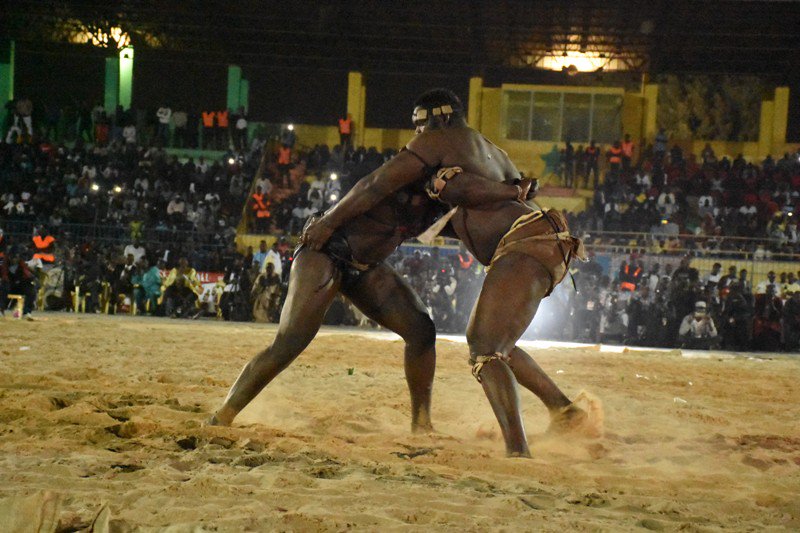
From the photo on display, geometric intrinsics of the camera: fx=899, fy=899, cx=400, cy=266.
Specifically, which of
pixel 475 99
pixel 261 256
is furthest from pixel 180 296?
pixel 475 99

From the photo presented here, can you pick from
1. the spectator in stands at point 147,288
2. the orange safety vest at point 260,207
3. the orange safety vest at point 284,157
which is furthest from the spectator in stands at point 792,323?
the orange safety vest at point 284,157

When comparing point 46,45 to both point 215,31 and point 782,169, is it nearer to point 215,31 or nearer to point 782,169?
point 215,31

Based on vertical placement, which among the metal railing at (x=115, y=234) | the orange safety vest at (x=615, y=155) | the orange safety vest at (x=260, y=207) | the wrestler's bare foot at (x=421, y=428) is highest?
the orange safety vest at (x=615, y=155)

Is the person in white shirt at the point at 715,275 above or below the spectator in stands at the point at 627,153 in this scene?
below

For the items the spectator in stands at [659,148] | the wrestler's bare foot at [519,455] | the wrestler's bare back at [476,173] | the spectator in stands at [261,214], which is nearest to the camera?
the wrestler's bare foot at [519,455]

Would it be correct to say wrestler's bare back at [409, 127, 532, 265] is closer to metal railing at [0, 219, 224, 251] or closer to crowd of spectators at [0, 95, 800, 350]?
crowd of spectators at [0, 95, 800, 350]

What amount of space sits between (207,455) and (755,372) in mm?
8710

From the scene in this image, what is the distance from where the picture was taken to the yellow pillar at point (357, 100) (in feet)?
96.8

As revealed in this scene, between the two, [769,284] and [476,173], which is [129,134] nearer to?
[769,284]

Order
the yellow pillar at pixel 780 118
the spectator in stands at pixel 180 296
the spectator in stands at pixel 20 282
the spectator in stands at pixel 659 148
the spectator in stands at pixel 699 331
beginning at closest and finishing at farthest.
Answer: the spectator in stands at pixel 20 282, the spectator in stands at pixel 699 331, the spectator in stands at pixel 180 296, the spectator in stands at pixel 659 148, the yellow pillar at pixel 780 118

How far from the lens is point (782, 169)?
76.5 feet

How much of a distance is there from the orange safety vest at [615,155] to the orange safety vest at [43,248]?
14519 millimetres

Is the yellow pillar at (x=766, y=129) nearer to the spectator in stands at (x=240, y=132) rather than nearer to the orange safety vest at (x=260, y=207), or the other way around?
the orange safety vest at (x=260, y=207)

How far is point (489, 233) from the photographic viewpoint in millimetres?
4758
